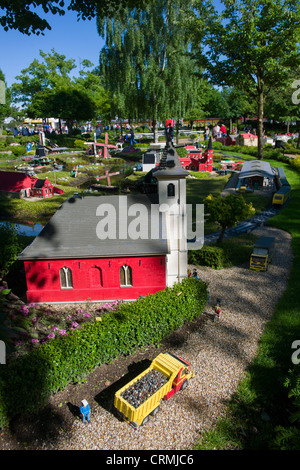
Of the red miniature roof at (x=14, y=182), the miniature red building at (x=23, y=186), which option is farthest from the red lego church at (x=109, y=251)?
the red miniature roof at (x=14, y=182)

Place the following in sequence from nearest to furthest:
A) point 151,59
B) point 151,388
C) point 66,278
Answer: point 151,388 < point 66,278 < point 151,59

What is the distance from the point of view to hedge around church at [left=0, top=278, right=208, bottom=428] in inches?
376

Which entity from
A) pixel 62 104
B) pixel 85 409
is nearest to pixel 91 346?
pixel 85 409

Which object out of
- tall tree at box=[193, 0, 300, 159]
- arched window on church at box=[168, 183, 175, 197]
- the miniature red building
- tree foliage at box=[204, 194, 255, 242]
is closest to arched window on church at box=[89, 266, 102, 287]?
arched window on church at box=[168, 183, 175, 197]

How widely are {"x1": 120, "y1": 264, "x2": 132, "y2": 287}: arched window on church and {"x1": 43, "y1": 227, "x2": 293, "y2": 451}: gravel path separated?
4100mm

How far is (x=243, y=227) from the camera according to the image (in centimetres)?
2680

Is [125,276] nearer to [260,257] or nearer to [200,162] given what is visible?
[260,257]

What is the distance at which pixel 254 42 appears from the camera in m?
37.4

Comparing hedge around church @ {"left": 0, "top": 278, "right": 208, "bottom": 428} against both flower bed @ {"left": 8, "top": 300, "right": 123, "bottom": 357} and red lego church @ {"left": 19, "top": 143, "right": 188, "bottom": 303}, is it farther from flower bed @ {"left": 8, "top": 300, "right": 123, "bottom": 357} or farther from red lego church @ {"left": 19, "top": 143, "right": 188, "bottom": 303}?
red lego church @ {"left": 19, "top": 143, "right": 188, "bottom": 303}

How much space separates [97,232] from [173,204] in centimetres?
403

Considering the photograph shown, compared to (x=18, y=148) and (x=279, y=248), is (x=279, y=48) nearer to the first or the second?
(x=279, y=248)

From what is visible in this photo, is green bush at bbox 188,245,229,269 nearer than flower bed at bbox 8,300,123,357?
No

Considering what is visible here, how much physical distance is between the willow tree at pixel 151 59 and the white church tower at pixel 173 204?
34.8 meters

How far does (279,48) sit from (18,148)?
161ft
